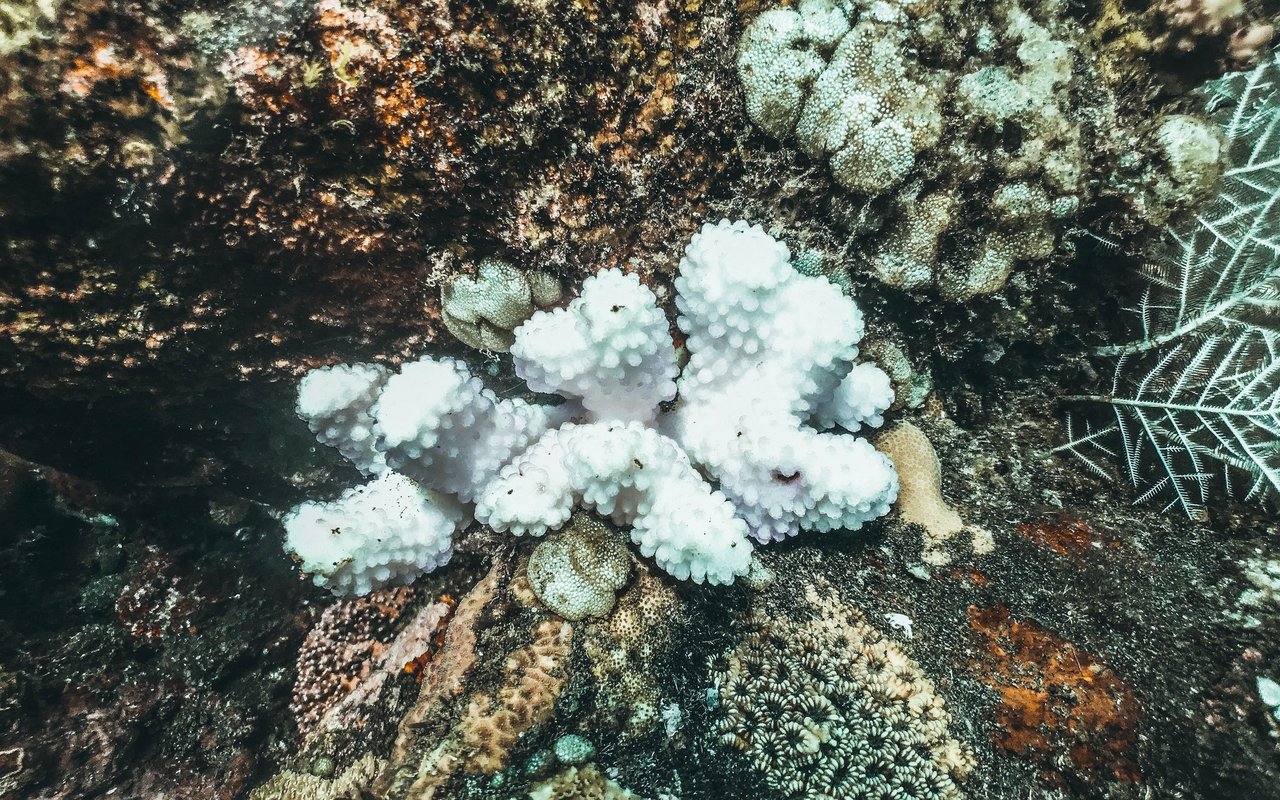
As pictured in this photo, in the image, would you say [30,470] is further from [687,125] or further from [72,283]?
[687,125]

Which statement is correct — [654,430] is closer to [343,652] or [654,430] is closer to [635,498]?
[635,498]

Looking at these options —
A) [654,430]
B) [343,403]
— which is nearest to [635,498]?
[654,430]

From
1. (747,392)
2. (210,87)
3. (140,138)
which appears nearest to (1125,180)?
(747,392)

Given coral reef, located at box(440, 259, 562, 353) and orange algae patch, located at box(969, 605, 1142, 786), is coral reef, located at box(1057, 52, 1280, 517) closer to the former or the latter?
orange algae patch, located at box(969, 605, 1142, 786)

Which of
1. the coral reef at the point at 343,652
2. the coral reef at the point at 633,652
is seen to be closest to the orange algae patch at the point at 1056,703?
the coral reef at the point at 633,652

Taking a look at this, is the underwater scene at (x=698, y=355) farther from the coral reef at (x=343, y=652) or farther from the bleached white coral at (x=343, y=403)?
the coral reef at (x=343, y=652)

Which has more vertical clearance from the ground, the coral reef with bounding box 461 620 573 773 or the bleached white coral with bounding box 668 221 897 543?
the bleached white coral with bounding box 668 221 897 543

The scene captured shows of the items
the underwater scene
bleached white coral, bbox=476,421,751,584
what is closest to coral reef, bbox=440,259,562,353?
the underwater scene

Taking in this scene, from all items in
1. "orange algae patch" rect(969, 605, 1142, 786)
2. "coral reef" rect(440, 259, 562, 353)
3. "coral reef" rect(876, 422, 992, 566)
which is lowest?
"orange algae patch" rect(969, 605, 1142, 786)
